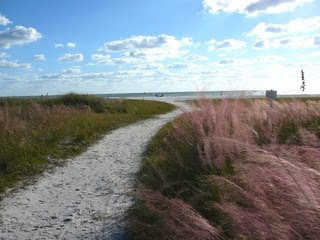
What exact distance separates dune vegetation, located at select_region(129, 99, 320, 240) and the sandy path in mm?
533

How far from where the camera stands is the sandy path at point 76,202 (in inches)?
227

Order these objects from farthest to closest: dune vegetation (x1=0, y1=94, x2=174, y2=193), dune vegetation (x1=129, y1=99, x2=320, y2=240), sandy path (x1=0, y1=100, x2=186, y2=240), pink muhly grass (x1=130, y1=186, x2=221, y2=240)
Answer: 1. dune vegetation (x1=0, y1=94, x2=174, y2=193)
2. sandy path (x1=0, y1=100, x2=186, y2=240)
3. pink muhly grass (x1=130, y1=186, x2=221, y2=240)
4. dune vegetation (x1=129, y1=99, x2=320, y2=240)

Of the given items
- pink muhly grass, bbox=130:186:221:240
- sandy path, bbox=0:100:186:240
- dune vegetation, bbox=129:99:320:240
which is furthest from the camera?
sandy path, bbox=0:100:186:240

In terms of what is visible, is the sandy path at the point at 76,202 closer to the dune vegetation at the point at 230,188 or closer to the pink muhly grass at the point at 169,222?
the pink muhly grass at the point at 169,222

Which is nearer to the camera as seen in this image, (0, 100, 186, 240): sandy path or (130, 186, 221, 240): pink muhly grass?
(130, 186, 221, 240): pink muhly grass

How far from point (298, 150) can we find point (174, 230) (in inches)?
66.0

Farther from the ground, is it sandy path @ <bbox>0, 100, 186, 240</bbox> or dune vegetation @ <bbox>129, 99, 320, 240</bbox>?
dune vegetation @ <bbox>129, 99, 320, 240</bbox>

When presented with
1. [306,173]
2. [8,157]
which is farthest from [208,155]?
[8,157]

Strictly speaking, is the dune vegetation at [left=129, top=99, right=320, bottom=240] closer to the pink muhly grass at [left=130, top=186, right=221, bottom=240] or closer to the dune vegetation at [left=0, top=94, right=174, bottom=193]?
the pink muhly grass at [left=130, top=186, right=221, bottom=240]


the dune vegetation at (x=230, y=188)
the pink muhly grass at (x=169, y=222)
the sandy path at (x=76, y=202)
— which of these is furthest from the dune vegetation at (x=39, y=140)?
the pink muhly grass at (x=169, y=222)

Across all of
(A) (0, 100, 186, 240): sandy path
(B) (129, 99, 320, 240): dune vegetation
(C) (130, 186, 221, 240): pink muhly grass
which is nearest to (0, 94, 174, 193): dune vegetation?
(A) (0, 100, 186, 240): sandy path

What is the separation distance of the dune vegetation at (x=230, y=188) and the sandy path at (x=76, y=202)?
533 millimetres

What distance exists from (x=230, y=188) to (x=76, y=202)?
304cm

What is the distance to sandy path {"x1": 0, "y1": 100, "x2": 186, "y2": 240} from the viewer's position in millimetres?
5758
